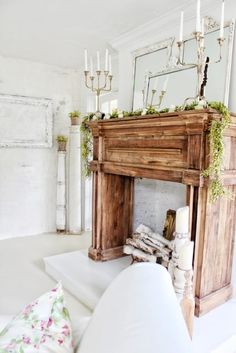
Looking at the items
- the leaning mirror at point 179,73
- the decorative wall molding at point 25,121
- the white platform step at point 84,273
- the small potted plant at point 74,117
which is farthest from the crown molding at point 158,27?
the white platform step at point 84,273

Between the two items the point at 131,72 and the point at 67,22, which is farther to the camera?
the point at 131,72

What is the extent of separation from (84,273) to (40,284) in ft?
1.41

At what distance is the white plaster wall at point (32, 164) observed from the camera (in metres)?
4.08

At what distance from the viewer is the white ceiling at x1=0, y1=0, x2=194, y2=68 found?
2.46m

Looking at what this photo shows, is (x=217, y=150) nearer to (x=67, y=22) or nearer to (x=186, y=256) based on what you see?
(x=186, y=256)

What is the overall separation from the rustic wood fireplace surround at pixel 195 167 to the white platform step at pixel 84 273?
2.69 ft

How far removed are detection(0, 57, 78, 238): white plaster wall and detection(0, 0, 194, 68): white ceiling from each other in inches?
14.9

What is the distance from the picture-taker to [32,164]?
429 centimetres

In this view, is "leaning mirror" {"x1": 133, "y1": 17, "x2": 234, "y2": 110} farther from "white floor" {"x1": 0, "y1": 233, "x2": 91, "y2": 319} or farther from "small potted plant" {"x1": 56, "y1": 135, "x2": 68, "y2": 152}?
"white floor" {"x1": 0, "y1": 233, "x2": 91, "y2": 319}

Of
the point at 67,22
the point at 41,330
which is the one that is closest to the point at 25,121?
the point at 67,22

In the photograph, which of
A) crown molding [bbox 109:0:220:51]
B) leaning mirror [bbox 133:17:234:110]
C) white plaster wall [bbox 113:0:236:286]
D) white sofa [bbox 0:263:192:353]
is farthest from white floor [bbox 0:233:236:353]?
crown molding [bbox 109:0:220:51]

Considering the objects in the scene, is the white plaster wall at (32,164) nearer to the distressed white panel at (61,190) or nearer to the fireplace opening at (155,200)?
the distressed white panel at (61,190)

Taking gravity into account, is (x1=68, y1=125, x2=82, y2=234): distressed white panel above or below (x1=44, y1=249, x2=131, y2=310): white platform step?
above

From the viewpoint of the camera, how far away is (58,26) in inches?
115
